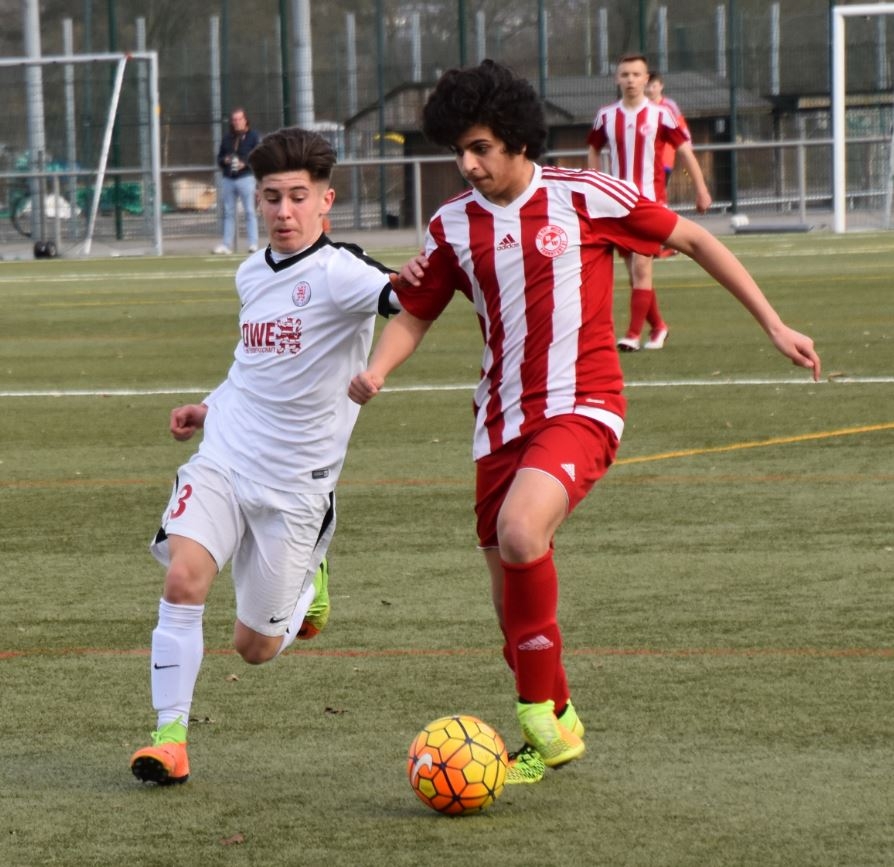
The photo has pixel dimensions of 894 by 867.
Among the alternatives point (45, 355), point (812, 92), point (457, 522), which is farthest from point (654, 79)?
point (812, 92)

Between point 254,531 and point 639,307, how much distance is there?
876cm

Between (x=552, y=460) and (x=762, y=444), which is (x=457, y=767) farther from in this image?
(x=762, y=444)

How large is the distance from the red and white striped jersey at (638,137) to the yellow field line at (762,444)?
4.40 meters

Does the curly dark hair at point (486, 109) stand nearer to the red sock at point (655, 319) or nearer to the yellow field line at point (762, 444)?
the yellow field line at point (762, 444)

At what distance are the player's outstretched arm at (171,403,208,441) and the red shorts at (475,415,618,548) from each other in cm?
80

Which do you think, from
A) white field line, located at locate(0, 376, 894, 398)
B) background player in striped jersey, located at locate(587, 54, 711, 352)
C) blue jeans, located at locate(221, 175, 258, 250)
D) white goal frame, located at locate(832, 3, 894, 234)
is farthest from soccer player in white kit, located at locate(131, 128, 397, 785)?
white goal frame, located at locate(832, 3, 894, 234)

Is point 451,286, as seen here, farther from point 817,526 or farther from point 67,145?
point 67,145

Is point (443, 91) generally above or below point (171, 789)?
above

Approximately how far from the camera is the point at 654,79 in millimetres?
18031

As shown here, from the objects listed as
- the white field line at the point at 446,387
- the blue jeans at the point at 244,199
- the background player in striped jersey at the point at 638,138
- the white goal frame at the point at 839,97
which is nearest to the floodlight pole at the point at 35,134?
the blue jeans at the point at 244,199

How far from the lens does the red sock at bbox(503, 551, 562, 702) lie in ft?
15.2

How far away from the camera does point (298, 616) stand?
211 inches

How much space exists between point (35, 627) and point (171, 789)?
1912 millimetres

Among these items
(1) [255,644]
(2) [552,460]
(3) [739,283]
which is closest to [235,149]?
(1) [255,644]
